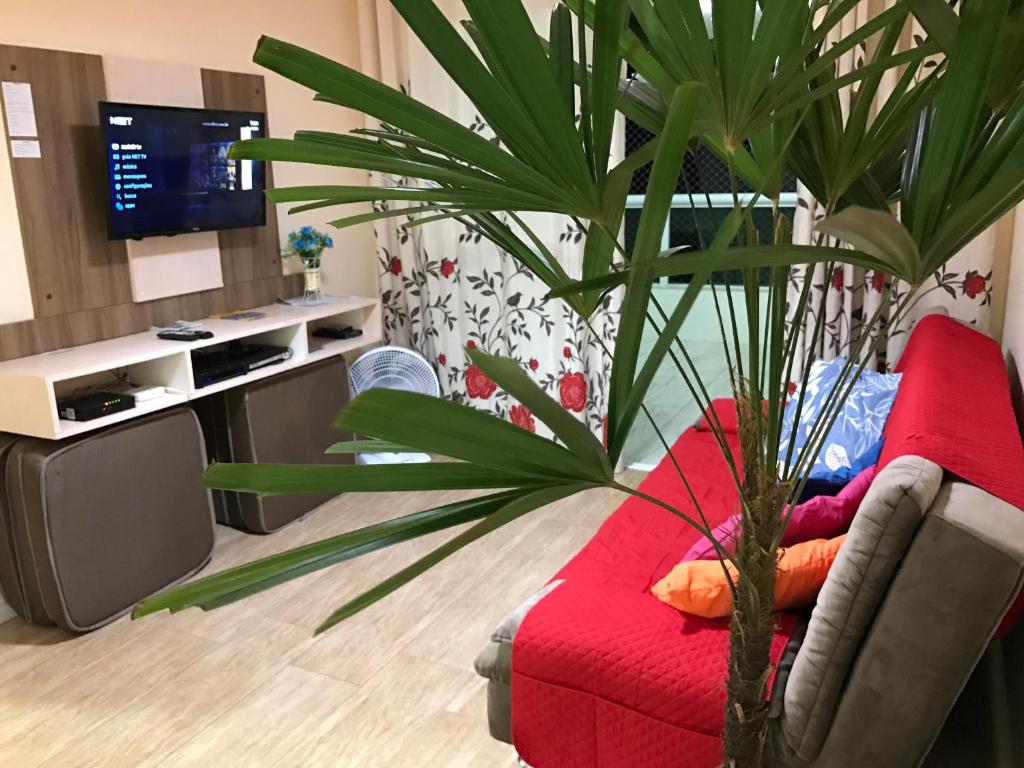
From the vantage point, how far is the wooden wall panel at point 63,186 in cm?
286

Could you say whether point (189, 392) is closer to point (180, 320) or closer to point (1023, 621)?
point (180, 320)

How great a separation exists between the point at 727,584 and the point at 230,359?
2.28 meters

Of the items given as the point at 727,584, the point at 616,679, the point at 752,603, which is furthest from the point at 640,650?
the point at 752,603

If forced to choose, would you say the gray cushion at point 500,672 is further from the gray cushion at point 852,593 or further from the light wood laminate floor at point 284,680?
the gray cushion at point 852,593

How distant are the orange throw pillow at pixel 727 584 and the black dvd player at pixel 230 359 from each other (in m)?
1.98

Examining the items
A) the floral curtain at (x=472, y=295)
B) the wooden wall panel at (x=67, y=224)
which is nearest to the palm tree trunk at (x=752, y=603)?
the wooden wall panel at (x=67, y=224)

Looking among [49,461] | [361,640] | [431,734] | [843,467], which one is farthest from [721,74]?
[49,461]

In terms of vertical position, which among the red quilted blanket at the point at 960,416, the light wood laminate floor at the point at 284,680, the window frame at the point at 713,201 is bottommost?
the light wood laminate floor at the point at 284,680

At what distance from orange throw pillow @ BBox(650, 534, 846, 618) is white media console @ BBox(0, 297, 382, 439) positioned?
1913 millimetres

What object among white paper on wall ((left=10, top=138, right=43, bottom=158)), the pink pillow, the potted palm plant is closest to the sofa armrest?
the pink pillow

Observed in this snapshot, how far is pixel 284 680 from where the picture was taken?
2.52m

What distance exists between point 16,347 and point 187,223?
76cm

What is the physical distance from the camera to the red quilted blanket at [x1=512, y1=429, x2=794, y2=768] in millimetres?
1624

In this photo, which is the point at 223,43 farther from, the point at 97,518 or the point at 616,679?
the point at 616,679
